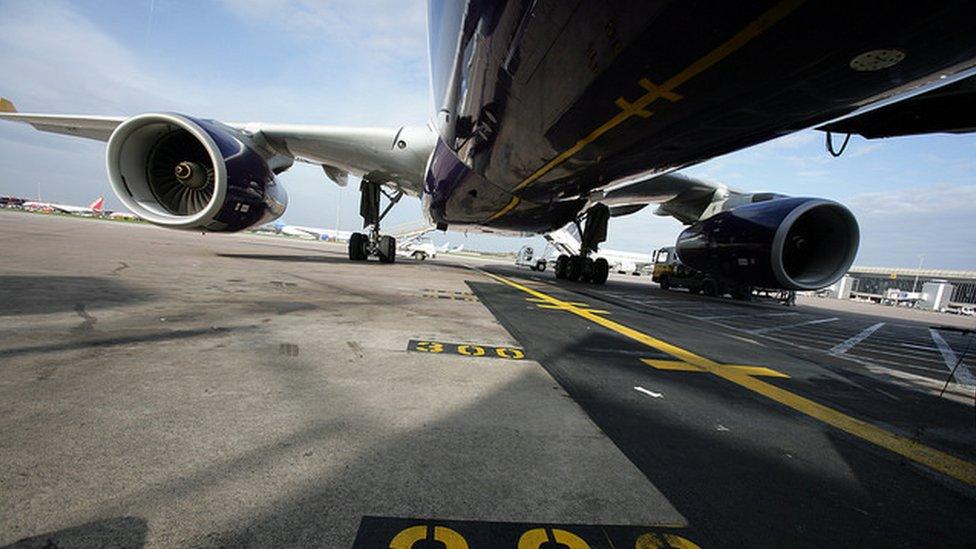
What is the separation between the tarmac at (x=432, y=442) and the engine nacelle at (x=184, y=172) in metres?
4.09

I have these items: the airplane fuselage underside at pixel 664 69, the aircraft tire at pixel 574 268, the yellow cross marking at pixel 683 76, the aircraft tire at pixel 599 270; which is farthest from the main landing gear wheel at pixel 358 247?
the yellow cross marking at pixel 683 76

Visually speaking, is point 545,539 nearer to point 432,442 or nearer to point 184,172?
point 432,442

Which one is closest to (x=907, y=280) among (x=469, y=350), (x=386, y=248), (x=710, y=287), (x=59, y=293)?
(x=710, y=287)

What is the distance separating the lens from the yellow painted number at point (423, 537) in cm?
95

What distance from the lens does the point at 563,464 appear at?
1.40 metres

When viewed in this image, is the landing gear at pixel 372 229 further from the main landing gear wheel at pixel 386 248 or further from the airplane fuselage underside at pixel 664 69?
the airplane fuselage underside at pixel 664 69

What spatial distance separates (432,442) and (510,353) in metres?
1.41

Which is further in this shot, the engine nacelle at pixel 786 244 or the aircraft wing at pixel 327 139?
the aircraft wing at pixel 327 139

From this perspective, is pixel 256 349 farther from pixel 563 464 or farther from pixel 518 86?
pixel 518 86

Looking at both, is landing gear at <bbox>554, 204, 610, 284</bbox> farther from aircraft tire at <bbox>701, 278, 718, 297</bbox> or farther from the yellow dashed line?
the yellow dashed line

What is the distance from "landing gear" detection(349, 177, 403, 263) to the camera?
36.6 feet

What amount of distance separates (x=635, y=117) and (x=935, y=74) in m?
1.52

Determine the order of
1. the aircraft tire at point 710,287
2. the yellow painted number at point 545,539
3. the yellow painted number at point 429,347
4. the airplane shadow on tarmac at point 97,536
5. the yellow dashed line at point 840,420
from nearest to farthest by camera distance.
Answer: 1. the airplane shadow on tarmac at point 97,536
2. the yellow painted number at point 545,539
3. the yellow dashed line at point 840,420
4. the yellow painted number at point 429,347
5. the aircraft tire at point 710,287

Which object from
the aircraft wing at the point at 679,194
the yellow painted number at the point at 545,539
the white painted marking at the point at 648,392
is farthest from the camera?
the aircraft wing at the point at 679,194
